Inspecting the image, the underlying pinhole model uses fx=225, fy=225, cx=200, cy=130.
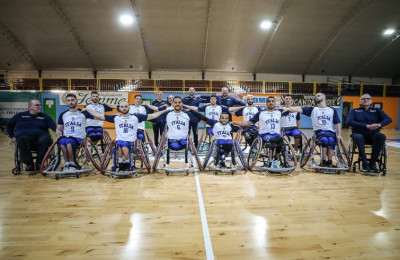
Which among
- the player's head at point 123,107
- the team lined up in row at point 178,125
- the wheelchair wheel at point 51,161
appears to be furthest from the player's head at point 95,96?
the player's head at point 123,107

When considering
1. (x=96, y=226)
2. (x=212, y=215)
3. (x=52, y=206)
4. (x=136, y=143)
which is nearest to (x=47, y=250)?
(x=96, y=226)

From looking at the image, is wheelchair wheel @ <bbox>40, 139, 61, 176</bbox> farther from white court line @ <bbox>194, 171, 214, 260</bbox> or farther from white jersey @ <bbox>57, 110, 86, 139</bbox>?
white court line @ <bbox>194, 171, 214, 260</bbox>

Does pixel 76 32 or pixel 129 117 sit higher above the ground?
pixel 76 32

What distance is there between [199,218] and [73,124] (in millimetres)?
2857

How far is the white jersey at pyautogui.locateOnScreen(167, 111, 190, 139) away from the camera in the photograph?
3893mm

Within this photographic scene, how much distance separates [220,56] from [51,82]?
10.8 metres

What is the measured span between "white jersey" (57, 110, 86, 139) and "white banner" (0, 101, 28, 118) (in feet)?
35.3

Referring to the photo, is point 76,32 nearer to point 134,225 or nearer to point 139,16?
point 139,16

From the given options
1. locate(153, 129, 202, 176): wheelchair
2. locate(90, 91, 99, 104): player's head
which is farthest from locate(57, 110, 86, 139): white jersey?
locate(153, 129, 202, 176): wheelchair

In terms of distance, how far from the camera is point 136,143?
→ 12.3 feet

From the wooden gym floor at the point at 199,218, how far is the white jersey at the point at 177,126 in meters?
0.76

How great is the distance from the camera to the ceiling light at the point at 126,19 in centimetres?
1170

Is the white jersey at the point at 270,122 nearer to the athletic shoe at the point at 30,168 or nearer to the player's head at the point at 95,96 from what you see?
the player's head at the point at 95,96

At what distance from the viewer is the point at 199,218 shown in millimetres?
2266
